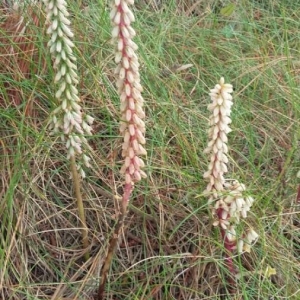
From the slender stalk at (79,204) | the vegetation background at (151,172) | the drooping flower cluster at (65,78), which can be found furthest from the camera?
the vegetation background at (151,172)

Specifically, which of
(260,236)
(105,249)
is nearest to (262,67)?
(260,236)

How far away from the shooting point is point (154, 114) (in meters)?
2.47

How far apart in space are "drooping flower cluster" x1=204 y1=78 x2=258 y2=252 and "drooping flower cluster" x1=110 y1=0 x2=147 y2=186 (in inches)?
8.1

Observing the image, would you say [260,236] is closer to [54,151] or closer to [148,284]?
[148,284]

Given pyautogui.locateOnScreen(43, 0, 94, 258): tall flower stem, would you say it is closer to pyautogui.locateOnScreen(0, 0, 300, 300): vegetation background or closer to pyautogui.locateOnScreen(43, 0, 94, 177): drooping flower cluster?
pyautogui.locateOnScreen(43, 0, 94, 177): drooping flower cluster

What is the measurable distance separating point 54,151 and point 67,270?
44 cm

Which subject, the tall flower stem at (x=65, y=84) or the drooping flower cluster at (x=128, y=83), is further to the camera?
the tall flower stem at (x=65, y=84)

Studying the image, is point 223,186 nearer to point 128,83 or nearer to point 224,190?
point 224,190

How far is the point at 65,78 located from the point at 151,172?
0.59m

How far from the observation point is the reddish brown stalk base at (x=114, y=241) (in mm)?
1848

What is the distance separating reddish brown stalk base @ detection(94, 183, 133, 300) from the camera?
185 centimetres

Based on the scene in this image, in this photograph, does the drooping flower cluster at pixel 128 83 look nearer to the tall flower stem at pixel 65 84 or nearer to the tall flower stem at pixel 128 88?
the tall flower stem at pixel 128 88

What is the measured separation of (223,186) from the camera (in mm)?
2059

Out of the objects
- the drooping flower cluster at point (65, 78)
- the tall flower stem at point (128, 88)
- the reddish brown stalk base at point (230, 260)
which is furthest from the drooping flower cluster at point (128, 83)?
the reddish brown stalk base at point (230, 260)
